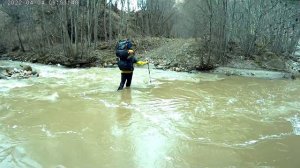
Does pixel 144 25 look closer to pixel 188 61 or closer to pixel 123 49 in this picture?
pixel 188 61

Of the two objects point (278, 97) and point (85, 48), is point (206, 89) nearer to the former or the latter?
point (278, 97)

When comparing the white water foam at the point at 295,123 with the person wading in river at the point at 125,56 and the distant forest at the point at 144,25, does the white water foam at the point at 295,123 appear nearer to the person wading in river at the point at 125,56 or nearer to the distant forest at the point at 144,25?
the distant forest at the point at 144,25

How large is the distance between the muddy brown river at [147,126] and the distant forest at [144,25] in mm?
3754

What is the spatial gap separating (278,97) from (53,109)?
7577 mm

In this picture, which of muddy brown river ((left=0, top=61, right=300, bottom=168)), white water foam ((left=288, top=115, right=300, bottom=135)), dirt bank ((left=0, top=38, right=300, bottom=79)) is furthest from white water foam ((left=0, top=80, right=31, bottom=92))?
white water foam ((left=288, top=115, right=300, bottom=135))

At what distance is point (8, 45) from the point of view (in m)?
28.9

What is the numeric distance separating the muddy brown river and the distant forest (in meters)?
3.75

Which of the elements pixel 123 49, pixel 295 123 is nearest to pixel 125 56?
pixel 123 49

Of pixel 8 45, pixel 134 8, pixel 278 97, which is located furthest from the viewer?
pixel 134 8

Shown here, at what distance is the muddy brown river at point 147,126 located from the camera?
20.3 feet

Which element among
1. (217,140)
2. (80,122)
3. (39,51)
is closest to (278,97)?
(217,140)

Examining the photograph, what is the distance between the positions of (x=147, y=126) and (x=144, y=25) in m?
28.6

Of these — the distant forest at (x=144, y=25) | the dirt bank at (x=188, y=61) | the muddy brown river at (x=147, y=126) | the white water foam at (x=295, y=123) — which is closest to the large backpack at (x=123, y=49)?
the muddy brown river at (x=147, y=126)

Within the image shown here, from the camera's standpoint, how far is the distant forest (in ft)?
→ 64.8
